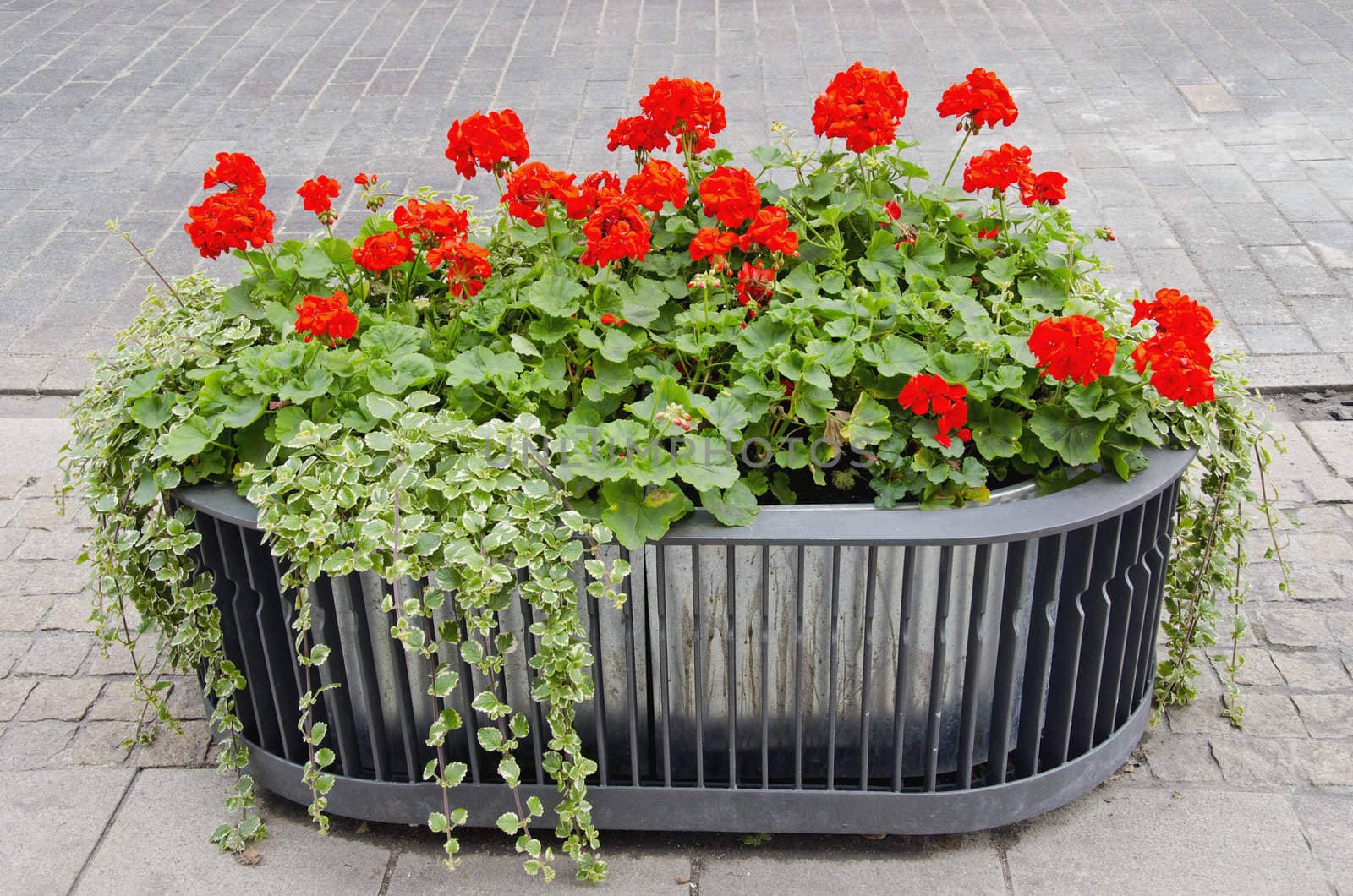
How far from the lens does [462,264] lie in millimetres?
2678

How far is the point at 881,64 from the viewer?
7.51m

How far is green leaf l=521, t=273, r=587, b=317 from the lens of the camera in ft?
8.79

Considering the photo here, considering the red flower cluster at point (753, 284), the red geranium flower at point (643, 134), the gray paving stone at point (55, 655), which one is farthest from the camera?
the gray paving stone at point (55, 655)

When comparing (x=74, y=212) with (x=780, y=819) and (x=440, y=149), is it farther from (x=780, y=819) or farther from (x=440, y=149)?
(x=780, y=819)

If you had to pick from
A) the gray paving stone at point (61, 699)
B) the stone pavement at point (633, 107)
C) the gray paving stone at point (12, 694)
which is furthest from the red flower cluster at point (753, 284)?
the stone pavement at point (633, 107)

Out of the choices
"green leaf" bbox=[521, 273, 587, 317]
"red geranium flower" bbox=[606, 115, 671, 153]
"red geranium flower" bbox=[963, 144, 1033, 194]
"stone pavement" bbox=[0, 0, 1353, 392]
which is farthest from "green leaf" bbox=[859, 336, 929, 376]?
"stone pavement" bbox=[0, 0, 1353, 392]

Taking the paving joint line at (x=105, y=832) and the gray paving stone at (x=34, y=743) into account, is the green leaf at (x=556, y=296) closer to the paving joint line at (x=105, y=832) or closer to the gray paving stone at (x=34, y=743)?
the paving joint line at (x=105, y=832)

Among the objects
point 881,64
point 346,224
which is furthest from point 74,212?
point 881,64

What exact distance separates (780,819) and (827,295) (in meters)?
1.16

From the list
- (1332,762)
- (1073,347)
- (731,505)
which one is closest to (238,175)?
(731,505)

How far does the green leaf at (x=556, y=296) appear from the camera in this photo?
105 inches

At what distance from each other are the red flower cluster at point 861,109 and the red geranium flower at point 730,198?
0.27 m

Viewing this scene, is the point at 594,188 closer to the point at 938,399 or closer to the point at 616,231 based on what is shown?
the point at 616,231

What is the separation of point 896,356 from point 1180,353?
1.76ft
